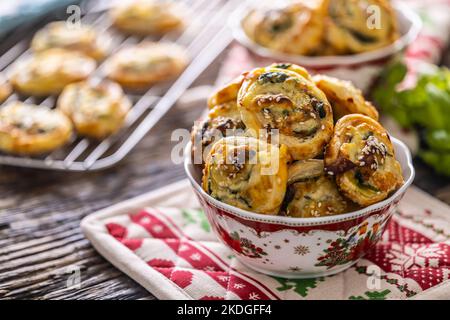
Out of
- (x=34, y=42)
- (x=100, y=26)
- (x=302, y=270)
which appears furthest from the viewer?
(x=100, y=26)

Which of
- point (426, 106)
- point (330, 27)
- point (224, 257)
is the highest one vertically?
point (330, 27)

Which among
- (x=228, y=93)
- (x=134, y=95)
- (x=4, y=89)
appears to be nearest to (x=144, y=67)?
(x=134, y=95)

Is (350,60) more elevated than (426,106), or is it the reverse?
(350,60)

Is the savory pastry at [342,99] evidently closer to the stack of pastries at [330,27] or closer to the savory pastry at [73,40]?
the stack of pastries at [330,27]

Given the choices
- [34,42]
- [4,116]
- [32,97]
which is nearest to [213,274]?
[4,116]

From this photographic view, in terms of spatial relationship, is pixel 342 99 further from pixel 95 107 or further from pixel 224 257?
pixel 95 107

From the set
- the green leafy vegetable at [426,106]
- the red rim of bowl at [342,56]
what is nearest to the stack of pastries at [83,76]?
the red rim of bowl at [342,56]
